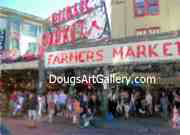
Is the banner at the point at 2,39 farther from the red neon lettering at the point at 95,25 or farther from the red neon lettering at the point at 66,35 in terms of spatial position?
the red neon lettering at the point at 95,25

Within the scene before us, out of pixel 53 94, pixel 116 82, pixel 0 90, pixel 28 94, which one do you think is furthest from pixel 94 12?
pixel 0 90

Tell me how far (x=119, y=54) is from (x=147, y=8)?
406mm

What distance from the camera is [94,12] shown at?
2354 mm

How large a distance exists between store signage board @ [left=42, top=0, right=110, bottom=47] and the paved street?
2.24ft

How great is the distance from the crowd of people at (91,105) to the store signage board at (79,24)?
460 mm

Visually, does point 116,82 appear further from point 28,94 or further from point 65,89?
point 28,94

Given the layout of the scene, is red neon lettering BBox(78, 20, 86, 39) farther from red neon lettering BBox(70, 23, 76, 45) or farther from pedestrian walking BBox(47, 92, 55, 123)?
pedestrian walking BBox(47, 92, 55, 123)

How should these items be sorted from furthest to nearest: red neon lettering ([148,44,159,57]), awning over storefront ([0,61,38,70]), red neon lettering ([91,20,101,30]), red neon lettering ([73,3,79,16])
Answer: awning over storefront ([0,61,38,70]) → red neon lettering ([73,3,79,16]) → red neon lettering ([91,20,101,30]) → red neon lettering ([148,44,159,57])

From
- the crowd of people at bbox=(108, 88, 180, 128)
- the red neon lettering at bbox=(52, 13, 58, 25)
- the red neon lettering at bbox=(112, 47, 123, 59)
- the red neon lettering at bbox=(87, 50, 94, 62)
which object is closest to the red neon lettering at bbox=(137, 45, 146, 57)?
the red neon lettering at bbox=(112, 47, 123, 59)

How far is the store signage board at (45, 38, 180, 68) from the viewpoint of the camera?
191 cm

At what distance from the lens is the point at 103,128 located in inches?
87.0

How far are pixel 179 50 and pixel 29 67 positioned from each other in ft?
4.53

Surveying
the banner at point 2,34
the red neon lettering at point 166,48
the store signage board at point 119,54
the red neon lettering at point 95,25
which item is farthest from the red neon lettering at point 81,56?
the banner at point 2,34

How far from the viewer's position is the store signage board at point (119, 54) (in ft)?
6.27
